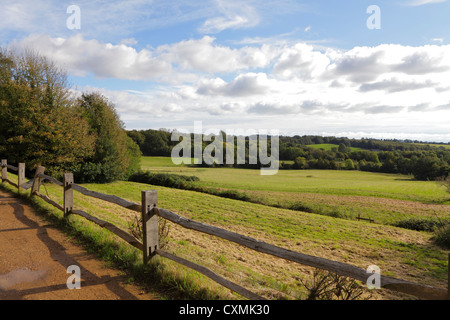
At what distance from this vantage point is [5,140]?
20797 mm

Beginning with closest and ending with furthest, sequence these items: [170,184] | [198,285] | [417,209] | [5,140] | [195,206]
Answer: [198,285]
[5,140]
[195,206]
[417,209]
[170,184]

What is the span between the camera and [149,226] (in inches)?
193

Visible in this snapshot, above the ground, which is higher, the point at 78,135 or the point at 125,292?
the point at 78,135

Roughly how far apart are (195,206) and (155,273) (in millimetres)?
18241

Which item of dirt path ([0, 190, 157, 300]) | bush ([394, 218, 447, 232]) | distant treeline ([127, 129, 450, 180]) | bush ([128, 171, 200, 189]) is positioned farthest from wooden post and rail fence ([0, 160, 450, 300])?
distant treeline ([127, 129, 450, 180])

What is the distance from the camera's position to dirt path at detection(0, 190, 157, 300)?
162 inches

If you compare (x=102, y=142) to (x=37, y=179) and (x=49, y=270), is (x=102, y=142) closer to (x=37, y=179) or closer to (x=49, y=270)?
(x=37, y=179)

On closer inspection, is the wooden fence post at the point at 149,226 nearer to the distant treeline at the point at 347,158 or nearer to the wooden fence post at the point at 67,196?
the wooden fence post at the point at 67,196

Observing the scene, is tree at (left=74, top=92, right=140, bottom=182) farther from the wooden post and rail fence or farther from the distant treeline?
the distant treeline

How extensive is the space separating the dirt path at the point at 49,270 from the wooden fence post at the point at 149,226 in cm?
59

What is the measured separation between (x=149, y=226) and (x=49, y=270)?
188 cm
